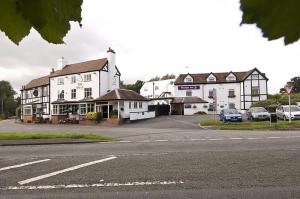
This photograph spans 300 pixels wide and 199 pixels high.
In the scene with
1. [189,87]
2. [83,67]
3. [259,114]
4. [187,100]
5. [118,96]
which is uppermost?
[83,67]

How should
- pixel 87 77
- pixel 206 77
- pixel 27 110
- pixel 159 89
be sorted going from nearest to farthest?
pixel 87 77 → pixel 206 77 → pixel 27 110 → pixel 159 89

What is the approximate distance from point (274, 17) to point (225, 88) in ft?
Answer: 193

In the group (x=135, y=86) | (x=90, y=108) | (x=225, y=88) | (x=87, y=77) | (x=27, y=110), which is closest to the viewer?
(x=90, y=108)

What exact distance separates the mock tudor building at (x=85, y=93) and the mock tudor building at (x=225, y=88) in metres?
12.5

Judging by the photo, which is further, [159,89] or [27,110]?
[159,89]

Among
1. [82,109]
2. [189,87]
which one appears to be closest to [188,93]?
[189,87]

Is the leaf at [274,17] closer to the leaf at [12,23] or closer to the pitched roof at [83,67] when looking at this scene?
the leaf at [12,23]

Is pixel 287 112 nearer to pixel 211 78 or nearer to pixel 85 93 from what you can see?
pixel 85 93

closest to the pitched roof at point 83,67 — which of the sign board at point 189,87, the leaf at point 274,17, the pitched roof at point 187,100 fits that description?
the pitched roof at point 187,100

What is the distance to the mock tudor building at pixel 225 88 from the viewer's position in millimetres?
55031

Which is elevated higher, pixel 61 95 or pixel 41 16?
pixel 61 95

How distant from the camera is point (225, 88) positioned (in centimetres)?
5841

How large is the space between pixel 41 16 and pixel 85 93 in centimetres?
4912

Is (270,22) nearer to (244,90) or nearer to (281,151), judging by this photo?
(281,151)
